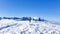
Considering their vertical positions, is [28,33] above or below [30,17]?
below

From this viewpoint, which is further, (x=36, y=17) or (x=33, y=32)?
(x=36, y=17)

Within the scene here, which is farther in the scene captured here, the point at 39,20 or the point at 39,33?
the point at 39,20

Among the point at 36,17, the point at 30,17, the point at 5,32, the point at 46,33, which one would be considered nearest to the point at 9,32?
the point at 5,32

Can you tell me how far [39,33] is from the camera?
18.2 ft

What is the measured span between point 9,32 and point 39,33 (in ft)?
5.87

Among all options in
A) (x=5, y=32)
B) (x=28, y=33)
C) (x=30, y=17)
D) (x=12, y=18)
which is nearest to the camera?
(x=5, y=32)

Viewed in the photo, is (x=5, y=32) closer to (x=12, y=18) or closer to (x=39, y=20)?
(x=12, y=18)

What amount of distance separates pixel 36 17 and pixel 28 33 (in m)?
3.69

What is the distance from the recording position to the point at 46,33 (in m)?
5.83

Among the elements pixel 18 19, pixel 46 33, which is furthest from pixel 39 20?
pixel 46 33

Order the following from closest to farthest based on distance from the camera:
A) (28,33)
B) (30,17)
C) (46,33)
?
(28,33), (46,33), (30,17)

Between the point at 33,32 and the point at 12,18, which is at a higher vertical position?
the point at 12,18

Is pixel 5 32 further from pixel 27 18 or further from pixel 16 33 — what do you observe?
pixel 27 18

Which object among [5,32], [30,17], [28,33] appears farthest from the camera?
[30,17]
